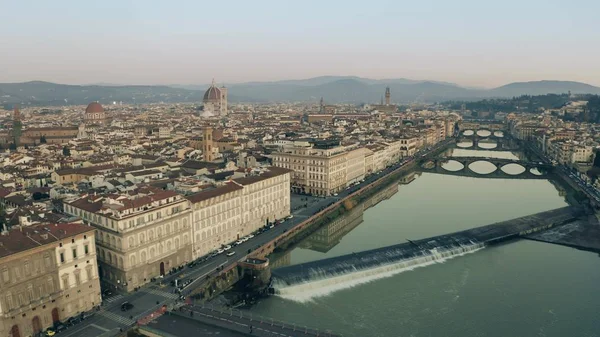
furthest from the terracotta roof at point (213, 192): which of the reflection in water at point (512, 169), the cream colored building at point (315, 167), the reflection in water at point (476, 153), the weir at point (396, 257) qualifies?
the reflection in water at point (476, 153)

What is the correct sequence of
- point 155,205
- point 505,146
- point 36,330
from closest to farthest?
point 36,330 → point 155,205 → point 505,146

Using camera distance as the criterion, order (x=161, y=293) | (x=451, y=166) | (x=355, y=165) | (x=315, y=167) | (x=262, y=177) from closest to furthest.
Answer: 1. (x=161, y=293)
2. (x=262, y=177)
3. (x=315, y=167)
4. (x=355, y=165)
5. (x=451, y=166)

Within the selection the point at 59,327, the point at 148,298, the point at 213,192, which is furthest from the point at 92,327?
the point at 213,192

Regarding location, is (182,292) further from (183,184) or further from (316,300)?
(183,184)

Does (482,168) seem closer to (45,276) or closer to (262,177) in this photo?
(262,177)

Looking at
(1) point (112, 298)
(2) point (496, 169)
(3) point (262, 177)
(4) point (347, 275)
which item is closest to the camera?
(1) point (112, 298)

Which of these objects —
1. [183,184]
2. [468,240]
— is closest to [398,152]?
[468,240]

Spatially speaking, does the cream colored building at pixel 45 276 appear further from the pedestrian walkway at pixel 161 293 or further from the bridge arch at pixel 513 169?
the bridge arch at pixel 513 169
